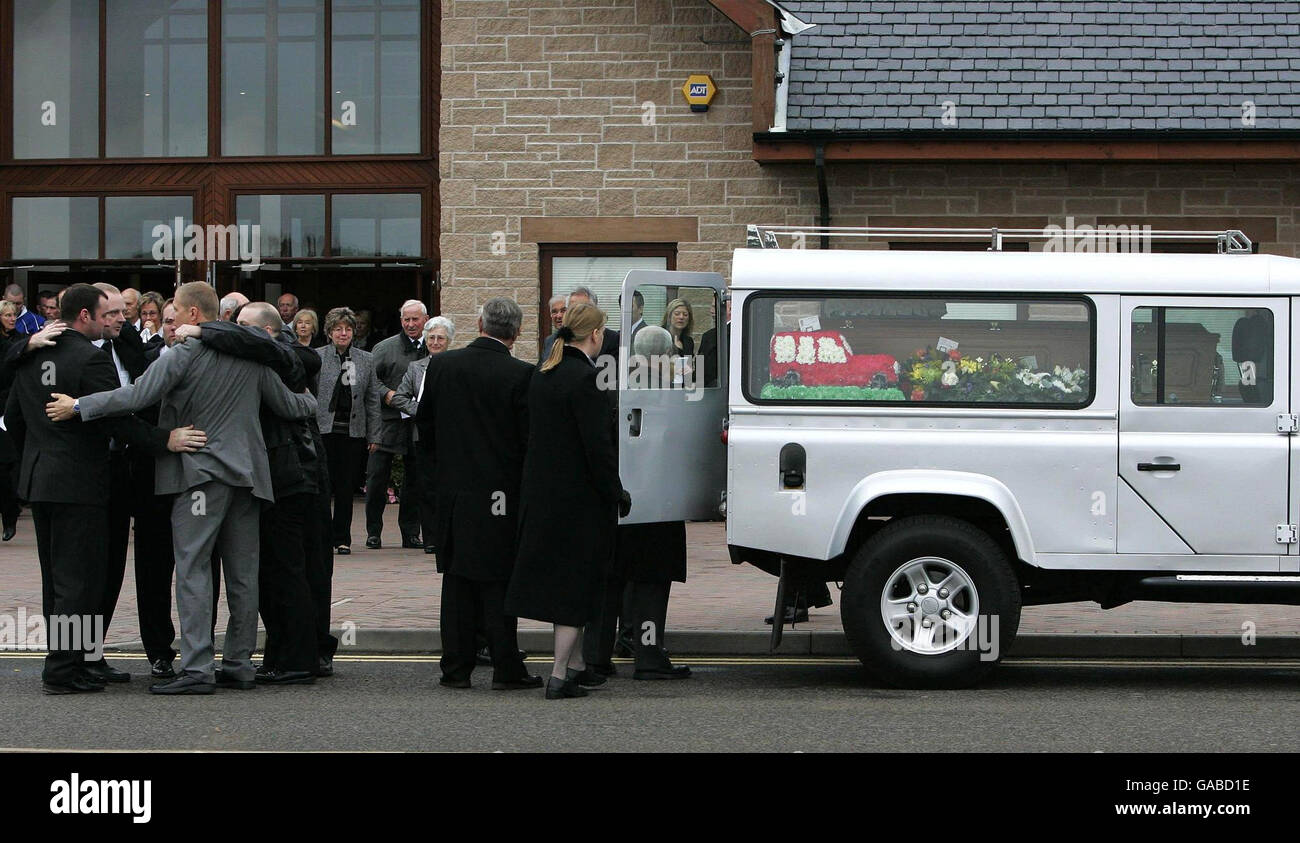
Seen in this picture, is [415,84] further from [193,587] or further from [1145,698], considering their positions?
[1145,698]

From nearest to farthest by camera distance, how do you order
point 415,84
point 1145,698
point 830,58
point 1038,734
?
point 1038,734 → point 1145,698 → point 830,58 → point 415,84

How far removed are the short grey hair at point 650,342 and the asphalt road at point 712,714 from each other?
1.70 meters

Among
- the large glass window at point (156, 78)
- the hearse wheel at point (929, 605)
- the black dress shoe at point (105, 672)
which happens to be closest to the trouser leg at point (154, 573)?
the black dress shoe at point (105, 672)

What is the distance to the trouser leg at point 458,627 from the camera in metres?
8.88

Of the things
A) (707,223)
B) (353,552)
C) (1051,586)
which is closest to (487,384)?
(1051,586)

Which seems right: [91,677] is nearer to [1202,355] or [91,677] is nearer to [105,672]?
[105,672]

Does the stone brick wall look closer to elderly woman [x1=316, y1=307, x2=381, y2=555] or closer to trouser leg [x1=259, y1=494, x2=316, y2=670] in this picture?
elderly woman [x1=316, y1=307, x2=381, y2=555]

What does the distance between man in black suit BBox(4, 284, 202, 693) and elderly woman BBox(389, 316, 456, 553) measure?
3.22 meters

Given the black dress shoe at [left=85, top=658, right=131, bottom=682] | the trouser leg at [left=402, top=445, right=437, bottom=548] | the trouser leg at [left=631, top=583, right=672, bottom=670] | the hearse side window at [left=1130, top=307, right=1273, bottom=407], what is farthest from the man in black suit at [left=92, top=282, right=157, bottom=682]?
the hearse side window at [left=1130, top=307, right=1273, bottom=407]

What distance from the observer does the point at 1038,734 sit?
749cm

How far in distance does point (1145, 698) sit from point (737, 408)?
7.91 feet

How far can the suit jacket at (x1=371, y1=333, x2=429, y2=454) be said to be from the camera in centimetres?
1443

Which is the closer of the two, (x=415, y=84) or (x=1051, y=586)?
(x=1051, y=586)

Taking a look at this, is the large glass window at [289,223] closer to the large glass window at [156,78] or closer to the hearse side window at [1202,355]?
the large glass window at [156,78]
